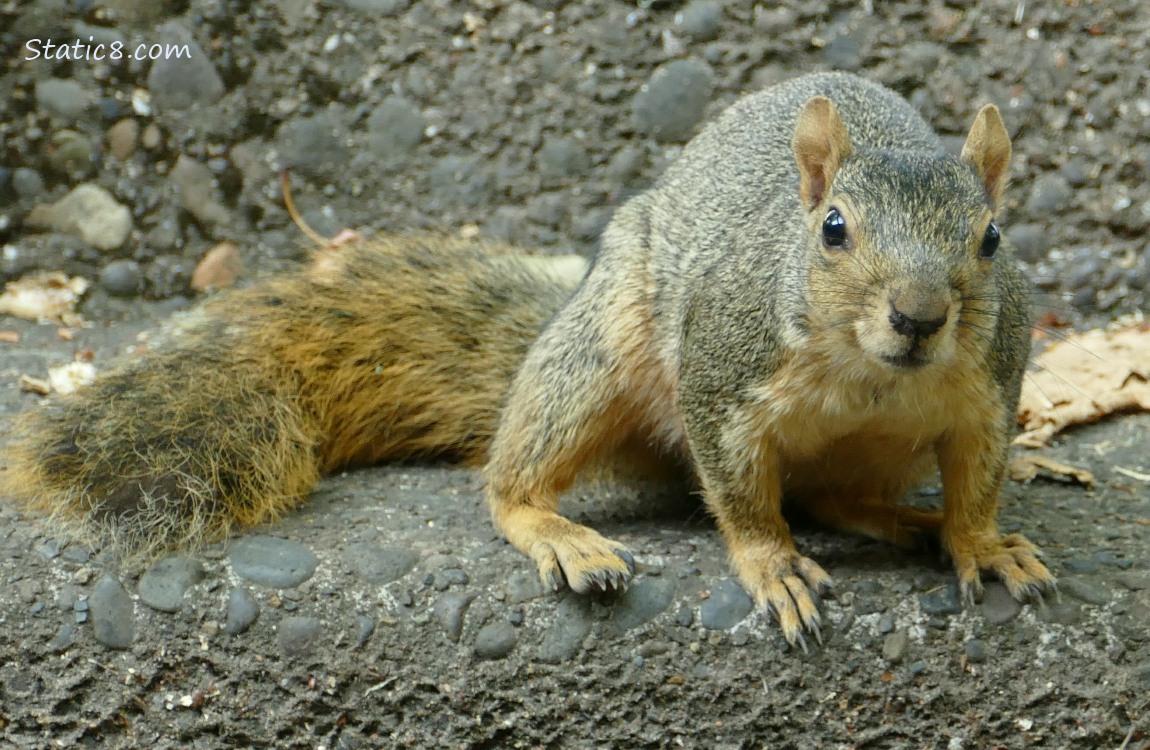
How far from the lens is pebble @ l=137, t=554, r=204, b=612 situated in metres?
Answer: 2.34

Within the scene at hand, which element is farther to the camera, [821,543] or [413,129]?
[413,129]

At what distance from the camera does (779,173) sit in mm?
2654

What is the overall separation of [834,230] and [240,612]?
128cm

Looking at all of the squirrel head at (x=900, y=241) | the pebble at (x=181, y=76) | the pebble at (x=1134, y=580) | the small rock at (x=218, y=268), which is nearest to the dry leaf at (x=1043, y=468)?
the pebble at (x=1134, y=580)

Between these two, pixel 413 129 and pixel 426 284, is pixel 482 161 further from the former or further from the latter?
pixel 426 284

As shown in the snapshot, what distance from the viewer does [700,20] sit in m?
3.68

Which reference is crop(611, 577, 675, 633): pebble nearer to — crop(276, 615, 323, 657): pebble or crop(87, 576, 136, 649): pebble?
crop(276, 615, 323, 657): pebble

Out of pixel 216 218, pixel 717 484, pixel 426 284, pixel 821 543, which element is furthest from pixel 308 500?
pixel 216 218

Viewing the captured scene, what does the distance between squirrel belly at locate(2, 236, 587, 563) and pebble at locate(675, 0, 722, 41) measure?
84 cm

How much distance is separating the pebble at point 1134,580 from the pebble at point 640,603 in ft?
2.82

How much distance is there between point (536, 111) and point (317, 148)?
67 cm

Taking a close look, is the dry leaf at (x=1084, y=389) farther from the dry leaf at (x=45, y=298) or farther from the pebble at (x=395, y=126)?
the dry leaf at (x=45, y=298)

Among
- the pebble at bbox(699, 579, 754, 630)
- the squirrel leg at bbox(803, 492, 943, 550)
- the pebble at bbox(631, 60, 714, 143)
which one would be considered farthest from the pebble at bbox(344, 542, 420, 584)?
the pebble at bbox(631, 60, 714, 143)

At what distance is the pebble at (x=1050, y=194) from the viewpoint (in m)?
3.69
